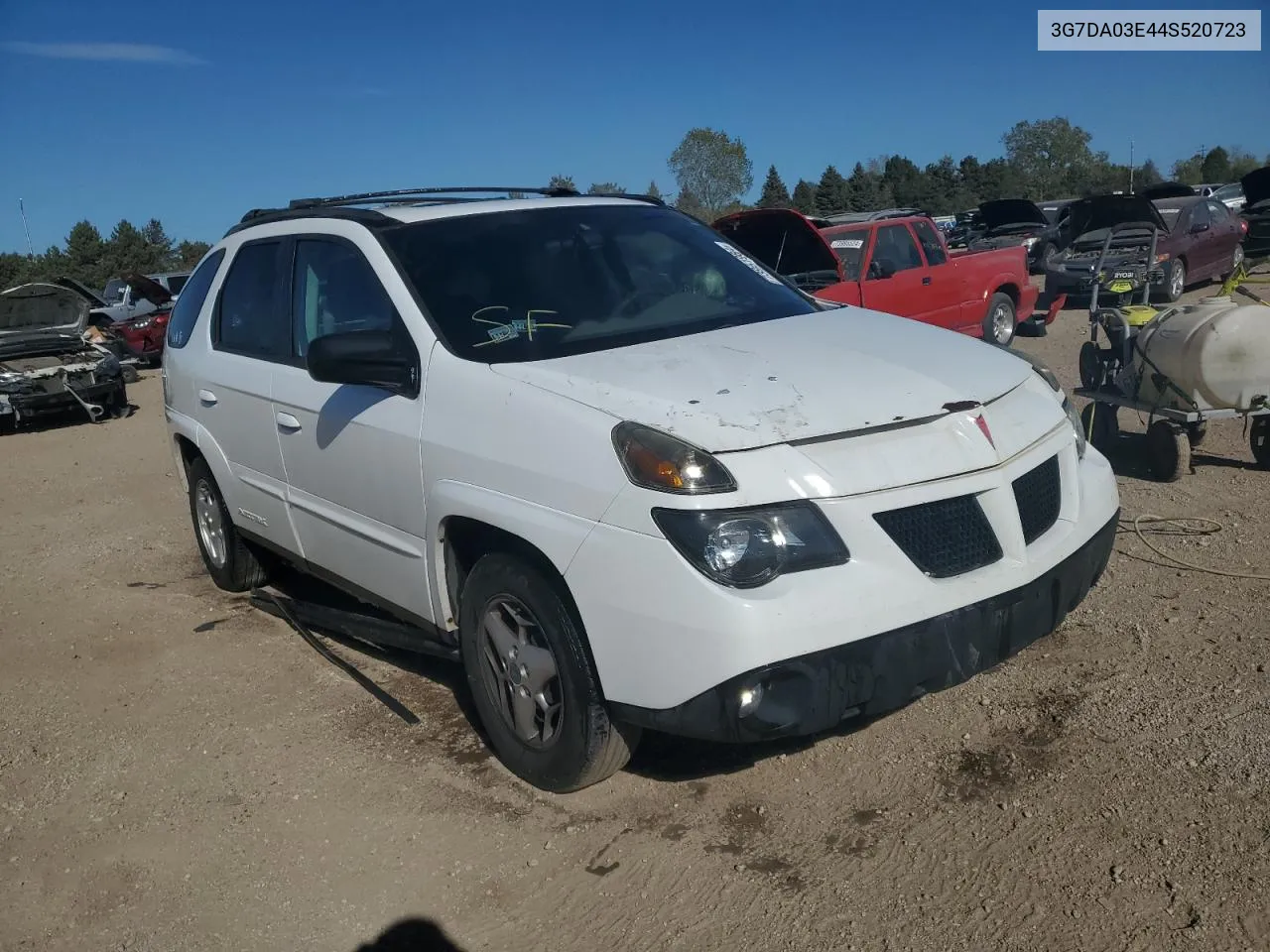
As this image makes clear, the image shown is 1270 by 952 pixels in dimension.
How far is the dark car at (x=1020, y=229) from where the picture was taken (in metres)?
21.8

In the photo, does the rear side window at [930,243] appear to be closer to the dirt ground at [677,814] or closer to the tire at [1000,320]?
the tire at [1000,320]

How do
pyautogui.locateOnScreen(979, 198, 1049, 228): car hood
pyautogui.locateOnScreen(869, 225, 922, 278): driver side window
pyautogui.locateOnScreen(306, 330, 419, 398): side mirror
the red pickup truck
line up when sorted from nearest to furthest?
pyautogui.locateOnScreen(306, 330, 419, 398): side mirror < the red pickup truck < pyautogui.locateOnScreen(869, 225, 922, 278): driver side window < pyautogui.locateOnScreen(979, 198, 1049, 228): car hood

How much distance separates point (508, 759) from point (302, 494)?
1.52 metres

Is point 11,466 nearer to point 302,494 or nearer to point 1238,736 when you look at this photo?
point 302,494

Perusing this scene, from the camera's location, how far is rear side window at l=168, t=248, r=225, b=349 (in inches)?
221

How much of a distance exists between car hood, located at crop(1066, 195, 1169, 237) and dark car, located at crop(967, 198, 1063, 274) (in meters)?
10.3

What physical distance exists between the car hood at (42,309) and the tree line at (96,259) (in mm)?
41595

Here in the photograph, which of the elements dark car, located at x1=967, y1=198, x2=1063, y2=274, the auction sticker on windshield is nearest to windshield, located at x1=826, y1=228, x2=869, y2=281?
the auction sticker on windshield

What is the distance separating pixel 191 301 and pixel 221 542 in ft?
4.19

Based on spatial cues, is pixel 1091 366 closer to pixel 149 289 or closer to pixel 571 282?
pixel 571 282

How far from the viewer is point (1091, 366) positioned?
7.59 m

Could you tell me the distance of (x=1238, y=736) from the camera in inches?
138

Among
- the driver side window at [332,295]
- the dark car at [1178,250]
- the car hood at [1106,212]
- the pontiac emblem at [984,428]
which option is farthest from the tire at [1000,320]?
the pontiac emblem at [984,428]

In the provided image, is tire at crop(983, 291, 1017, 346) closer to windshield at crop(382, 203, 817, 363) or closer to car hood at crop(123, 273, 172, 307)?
windshield at crop(382, 203, 817, 363)
